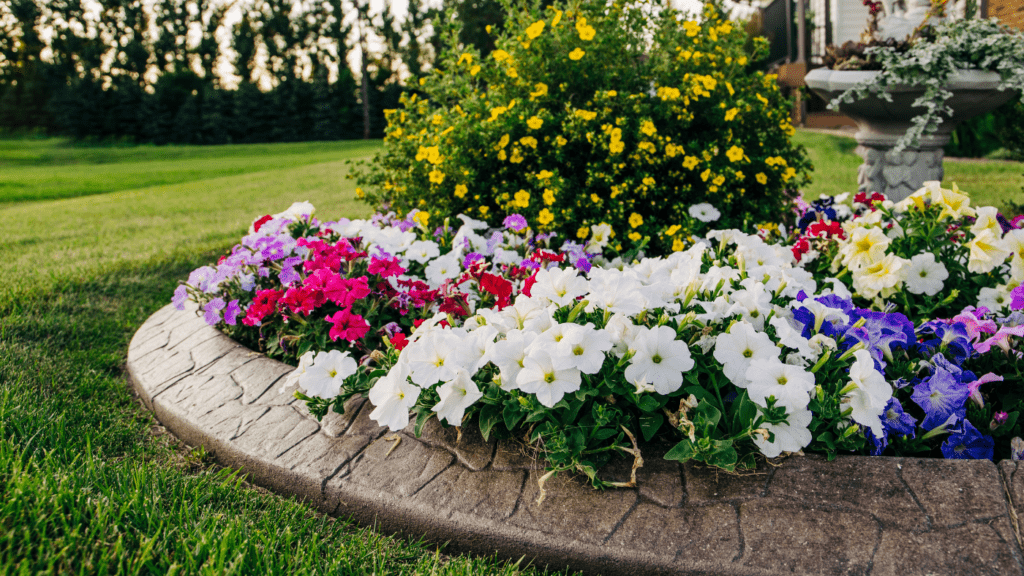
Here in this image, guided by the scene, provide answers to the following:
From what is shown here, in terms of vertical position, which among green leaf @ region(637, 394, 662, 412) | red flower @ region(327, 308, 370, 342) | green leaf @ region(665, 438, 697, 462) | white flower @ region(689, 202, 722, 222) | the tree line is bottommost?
green leaf @ region(665, 438, 697, 462)

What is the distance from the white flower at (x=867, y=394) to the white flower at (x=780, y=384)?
11cm

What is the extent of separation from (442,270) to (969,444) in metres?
1.90

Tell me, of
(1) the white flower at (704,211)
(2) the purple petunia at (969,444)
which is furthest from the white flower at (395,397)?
(1) the white flower at (704,211)

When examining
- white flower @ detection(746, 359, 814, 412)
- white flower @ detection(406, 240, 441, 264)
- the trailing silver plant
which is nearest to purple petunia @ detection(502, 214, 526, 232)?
white flower @ detection(406, 240, 441, 264)

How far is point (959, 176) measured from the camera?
7.45 meters

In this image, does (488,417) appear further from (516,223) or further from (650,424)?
(516,223)

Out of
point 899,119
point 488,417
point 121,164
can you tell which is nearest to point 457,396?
point 488,417

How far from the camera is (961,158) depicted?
9.46 metres

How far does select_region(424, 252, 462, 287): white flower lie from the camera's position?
2.65m

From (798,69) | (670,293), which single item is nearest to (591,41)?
(670,293)

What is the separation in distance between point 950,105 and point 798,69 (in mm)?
7356

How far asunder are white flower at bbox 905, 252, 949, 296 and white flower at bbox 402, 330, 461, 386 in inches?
63.9

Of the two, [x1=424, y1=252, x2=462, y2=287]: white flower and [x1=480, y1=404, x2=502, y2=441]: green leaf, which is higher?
[x1=424, y1=252, x2=462, y2=287]: white flower

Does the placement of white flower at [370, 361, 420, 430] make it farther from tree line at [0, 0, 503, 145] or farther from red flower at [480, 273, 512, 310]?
tree line at [0, 0, 503, 145]
